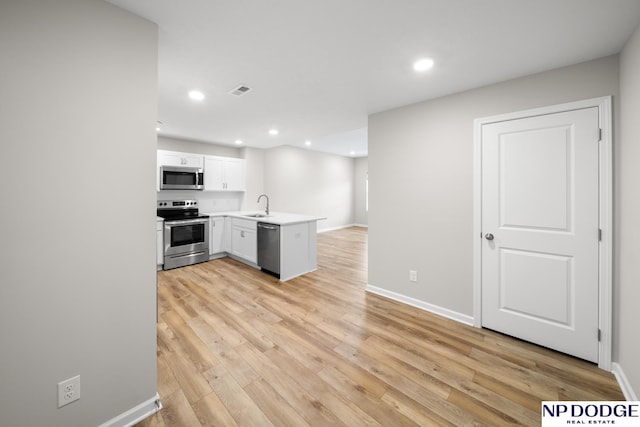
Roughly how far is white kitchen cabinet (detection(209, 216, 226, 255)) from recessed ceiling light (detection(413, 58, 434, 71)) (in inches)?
171

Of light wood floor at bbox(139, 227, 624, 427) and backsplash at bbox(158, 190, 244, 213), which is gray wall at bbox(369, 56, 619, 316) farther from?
backsplash at bbox(158, 190, 244, 213)

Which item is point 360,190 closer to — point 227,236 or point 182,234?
point 227,236

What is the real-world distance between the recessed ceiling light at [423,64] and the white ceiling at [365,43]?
0.05 meters

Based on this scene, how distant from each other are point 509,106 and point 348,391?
281cm

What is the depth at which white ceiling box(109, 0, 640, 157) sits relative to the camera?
1471 millimetres

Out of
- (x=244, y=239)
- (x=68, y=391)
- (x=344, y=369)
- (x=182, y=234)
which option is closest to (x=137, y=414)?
(x=68, y=391)

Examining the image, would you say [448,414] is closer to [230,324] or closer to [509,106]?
[230,324]

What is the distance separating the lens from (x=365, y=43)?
181 cm

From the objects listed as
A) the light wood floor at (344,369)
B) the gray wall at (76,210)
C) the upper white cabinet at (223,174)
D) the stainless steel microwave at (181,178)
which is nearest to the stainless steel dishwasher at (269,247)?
the light wood floor at (344,369)

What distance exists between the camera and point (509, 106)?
7.61ft

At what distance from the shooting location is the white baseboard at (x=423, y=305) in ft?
8.64

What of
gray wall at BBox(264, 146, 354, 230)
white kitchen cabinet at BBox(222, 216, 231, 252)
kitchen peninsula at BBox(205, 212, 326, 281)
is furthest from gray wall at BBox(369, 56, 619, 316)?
gray wall at BBox(264, 146, 354, 230)

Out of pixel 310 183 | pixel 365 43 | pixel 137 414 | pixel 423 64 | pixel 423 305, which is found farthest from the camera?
pixel 310 183

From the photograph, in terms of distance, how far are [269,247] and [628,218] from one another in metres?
3.80
